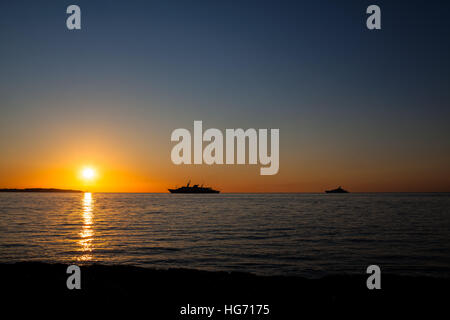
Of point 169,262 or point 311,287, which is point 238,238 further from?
point 311,287

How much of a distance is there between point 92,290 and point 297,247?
17.4 m

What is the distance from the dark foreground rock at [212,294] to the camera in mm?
8508

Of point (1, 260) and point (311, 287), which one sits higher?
point (311, 287)

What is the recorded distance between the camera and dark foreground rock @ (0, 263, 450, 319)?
8508 millimetres

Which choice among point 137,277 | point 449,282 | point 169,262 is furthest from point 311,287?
point 169,262

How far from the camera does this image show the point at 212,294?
9836 millimetres

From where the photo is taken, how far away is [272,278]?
12008 millimetres

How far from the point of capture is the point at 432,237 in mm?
28438

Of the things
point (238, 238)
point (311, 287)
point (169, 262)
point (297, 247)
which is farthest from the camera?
point (238, 238)
